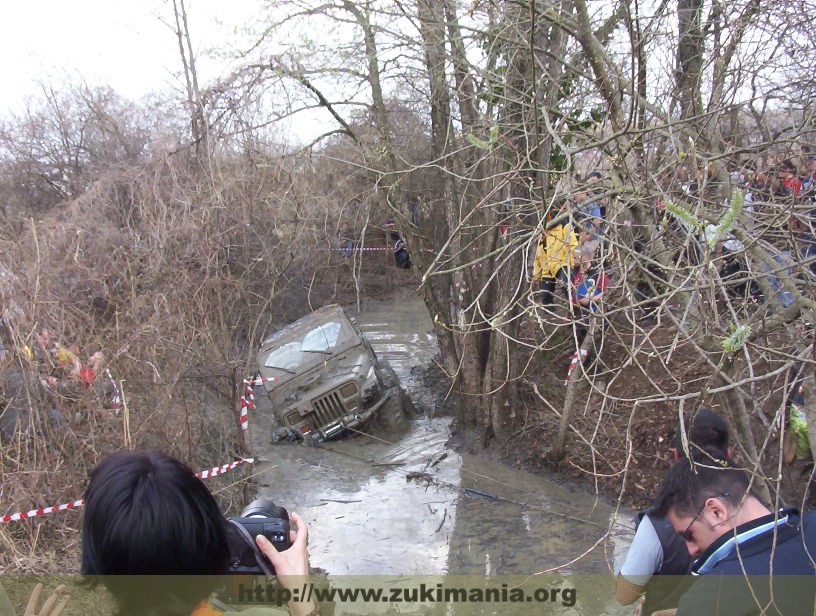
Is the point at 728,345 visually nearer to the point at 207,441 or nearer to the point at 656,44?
the point at 656,44

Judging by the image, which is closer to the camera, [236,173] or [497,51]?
[497,51]

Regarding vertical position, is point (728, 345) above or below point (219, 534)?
above

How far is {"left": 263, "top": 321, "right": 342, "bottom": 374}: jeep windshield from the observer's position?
10.3 metres

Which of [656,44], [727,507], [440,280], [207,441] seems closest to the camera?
[727,507]

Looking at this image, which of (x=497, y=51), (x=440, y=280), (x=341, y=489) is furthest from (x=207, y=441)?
(x=497, y=51)

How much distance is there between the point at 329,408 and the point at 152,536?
325 inches

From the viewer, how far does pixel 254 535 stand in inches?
79.0

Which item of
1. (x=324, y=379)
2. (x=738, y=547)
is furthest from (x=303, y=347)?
(x=738, y=547)

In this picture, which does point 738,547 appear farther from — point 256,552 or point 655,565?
point 256,552

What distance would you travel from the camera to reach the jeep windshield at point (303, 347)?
1027 cm

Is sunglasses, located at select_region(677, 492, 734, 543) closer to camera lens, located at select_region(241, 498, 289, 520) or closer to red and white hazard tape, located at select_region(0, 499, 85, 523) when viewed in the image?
Result: camera lens, located at select_region(241, 498, 289, 520)

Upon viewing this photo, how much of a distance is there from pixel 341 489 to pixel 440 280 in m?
3.44

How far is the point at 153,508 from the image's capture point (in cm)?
148

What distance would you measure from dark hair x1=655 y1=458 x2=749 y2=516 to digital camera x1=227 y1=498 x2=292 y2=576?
4.41 feet
